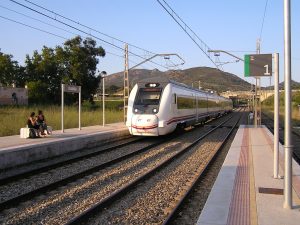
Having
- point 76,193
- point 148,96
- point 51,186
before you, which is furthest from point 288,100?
point 148,96

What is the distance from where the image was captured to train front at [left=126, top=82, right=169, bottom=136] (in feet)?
62.8

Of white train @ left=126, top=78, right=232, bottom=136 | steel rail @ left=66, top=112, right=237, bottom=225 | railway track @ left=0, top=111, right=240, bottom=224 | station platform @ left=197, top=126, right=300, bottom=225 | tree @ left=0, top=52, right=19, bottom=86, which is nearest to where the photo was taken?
station platform @ left=197, top=126, right=300, bottom=225

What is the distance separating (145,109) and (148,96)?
34.1 inches

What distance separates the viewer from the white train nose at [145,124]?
19078mm

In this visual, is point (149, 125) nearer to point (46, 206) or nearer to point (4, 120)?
point (4, 120)

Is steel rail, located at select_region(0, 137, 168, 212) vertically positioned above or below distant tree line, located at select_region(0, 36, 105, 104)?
below

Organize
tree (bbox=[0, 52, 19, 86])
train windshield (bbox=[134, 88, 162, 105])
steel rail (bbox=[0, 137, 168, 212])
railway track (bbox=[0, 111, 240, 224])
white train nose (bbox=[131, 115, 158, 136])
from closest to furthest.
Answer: railway track (bbox=[0, 111, 240, 224])
steel rail (bbox=[0, 137, 168, 212])
white train nose (bbox=[131, 115, 158, 136])
train windshield (bbox=[134, 88, 162, 105])
tree (bbox=[0, 52, 19, 86])

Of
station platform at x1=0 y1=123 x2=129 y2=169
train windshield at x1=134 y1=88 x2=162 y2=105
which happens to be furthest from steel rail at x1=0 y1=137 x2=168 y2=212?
train windshield at x1=134 y1=88 x2=162 y2=105

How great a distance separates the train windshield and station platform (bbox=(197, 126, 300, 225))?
8125mm

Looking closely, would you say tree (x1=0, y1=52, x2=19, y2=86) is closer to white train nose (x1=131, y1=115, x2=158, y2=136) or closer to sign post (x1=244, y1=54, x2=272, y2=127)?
white train nose (x1=131, y1=115, x2=158, y2=136)

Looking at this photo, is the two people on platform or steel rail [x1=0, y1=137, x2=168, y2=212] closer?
steel rail [x1=0, y1=137, x2=168, y2=212]

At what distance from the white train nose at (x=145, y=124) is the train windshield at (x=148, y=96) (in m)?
0.85

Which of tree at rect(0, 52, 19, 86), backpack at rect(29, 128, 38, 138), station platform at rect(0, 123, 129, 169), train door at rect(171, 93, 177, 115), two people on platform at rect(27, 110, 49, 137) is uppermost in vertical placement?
tree at rect(0, 52, 19, 86)

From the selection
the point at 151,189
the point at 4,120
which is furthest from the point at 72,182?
the point at 4,120
